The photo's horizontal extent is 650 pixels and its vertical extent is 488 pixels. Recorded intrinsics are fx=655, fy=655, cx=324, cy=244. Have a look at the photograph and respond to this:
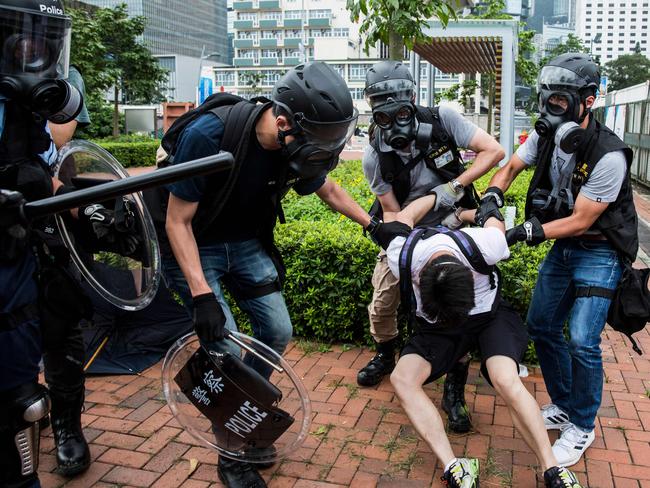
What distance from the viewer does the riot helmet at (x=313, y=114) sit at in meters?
2.54

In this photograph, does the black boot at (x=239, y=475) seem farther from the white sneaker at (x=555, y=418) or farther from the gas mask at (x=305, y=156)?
the white sneaker at (x=555, y=418)

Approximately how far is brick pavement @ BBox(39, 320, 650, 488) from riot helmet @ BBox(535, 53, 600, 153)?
1.56 m

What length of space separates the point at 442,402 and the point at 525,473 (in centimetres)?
70

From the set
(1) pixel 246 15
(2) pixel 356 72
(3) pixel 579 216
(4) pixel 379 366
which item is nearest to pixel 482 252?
(3) pixel 579 216

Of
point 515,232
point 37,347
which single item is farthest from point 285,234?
point 37,347

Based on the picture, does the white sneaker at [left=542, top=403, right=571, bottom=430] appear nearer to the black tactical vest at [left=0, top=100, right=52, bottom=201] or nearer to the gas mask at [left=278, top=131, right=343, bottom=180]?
the gas mask at [left=278, top=131, right=343, bottom=180]

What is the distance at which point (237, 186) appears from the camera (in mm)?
2797

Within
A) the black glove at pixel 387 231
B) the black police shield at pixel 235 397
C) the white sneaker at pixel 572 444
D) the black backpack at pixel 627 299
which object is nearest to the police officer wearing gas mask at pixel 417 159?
the black glove at pixel 387 231

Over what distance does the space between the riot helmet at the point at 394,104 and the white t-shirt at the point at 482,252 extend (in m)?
0.76

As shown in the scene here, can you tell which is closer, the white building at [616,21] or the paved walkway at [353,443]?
the paved walkway at [353,443]

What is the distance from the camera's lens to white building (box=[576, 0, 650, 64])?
451 feet

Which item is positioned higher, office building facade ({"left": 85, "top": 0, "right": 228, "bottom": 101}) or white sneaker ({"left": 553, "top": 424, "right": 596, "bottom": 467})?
office building facade ({"left": 85, "top": 0, "right": 228, "bottom": 101})

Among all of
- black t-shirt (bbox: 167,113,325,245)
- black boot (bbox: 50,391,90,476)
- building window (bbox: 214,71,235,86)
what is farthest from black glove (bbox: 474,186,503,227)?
building window (bbox: 214,71,235,86)

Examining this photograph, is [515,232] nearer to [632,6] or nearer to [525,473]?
[525,473]
